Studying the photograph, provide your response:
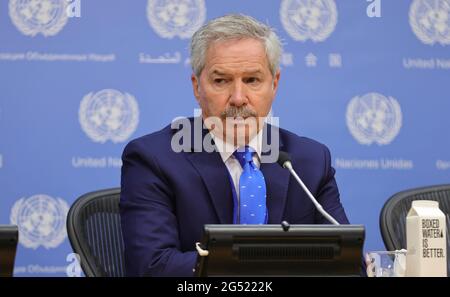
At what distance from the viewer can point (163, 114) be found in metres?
4.60

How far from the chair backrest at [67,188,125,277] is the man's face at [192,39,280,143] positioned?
0.56 m

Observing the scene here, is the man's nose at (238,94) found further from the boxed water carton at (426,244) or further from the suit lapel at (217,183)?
the boxed water carton at (426,244)

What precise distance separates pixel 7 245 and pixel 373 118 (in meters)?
2.96

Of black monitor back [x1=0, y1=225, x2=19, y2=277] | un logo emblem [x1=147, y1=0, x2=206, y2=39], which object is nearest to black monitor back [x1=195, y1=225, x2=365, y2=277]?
black monitor back [x1=0, y1=225, x2=19, y2=277]

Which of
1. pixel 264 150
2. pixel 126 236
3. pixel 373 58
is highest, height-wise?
pixel 373 58

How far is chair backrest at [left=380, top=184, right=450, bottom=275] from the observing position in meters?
3.36

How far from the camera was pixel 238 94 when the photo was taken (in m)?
3.03

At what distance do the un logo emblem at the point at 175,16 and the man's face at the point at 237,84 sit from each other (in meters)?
1.55

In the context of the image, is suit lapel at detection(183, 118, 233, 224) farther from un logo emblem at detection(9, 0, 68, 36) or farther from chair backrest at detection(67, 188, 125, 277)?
un logo emblem at detection(9, 0, 68, 36)

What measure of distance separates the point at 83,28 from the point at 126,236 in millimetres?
1878

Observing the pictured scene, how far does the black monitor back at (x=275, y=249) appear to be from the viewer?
6.89 ft
